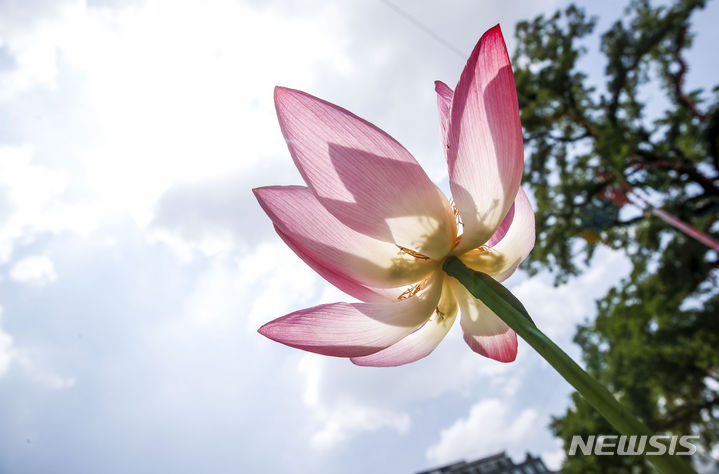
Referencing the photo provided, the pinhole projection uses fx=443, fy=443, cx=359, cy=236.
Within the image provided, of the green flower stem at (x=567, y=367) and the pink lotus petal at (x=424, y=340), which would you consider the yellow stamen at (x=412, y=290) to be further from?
the green flower stem at (x=567, y=367)

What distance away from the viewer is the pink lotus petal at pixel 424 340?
588 mm

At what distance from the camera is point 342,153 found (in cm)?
49

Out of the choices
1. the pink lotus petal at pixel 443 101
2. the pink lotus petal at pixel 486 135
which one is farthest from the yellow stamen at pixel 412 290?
the pink lotus petal at pixel 443 101

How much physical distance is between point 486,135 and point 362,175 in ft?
0.45

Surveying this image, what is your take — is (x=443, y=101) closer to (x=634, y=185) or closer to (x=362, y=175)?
(x=362, y=175)

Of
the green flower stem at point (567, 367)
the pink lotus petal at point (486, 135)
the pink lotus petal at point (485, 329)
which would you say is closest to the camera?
the green flower stem at point (567, 367)

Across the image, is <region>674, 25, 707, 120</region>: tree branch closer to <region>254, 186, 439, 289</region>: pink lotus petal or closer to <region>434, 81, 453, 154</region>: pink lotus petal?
<region>434, 81, 453, 154</region>: pink lotus petal

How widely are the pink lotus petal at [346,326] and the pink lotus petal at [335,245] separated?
0.04 m

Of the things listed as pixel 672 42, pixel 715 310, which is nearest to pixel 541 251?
pixel 715 310

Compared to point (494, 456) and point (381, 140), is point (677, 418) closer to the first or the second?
point (381, 140)

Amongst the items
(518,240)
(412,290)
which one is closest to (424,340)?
(412,290)

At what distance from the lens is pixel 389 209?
1.60 feet

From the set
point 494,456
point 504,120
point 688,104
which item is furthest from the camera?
point 494,456

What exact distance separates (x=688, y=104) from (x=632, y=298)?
3657 millimetres
